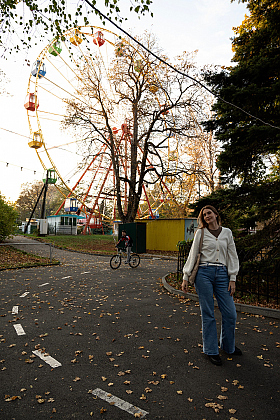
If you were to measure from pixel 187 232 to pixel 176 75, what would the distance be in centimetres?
1085

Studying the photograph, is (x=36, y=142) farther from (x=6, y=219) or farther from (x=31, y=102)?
(x=6, y=219)

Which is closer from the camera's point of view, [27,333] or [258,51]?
[27,333]

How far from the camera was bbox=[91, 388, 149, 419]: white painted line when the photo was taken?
2.69 m

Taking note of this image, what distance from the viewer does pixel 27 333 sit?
4.75m

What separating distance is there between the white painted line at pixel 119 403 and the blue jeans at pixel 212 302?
132cm

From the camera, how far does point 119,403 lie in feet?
9.23

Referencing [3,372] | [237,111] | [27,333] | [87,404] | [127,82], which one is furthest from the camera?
[127,82]

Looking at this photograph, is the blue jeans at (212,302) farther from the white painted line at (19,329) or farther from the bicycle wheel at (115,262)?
the bicycle wheel at (115,262)

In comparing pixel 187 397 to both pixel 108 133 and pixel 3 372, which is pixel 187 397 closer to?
pixel 3 372

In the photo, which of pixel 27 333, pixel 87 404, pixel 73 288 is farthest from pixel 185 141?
pixel 87 404

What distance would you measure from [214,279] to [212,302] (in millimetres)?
283

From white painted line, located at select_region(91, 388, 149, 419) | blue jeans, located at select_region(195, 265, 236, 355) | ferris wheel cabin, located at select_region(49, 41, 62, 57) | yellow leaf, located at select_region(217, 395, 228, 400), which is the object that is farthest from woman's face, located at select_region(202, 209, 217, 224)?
ferris wheel cabin, located at select_region(49, 41, 62, 57)

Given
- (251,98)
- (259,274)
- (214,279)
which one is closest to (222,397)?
(214,279)

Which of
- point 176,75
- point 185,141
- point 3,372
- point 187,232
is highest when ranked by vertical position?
point 176,75
